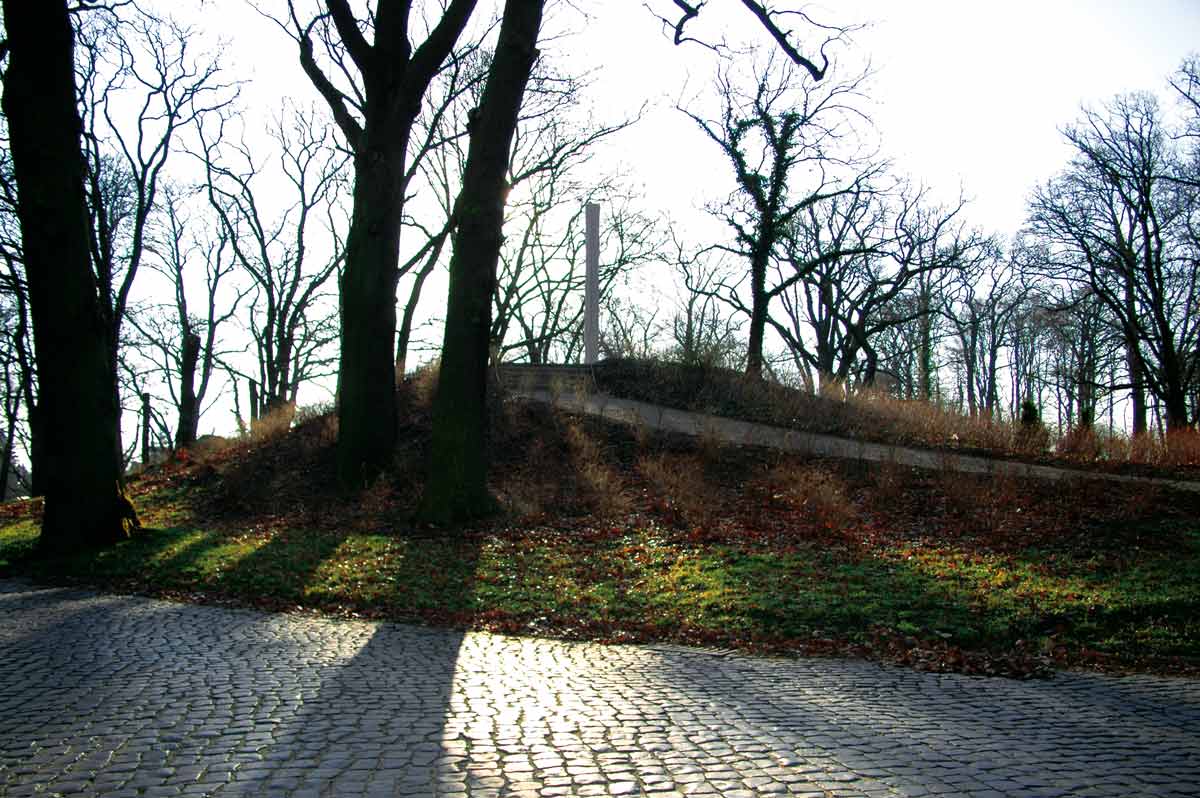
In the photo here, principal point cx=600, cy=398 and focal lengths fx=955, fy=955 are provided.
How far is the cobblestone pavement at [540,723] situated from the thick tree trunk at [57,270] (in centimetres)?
462

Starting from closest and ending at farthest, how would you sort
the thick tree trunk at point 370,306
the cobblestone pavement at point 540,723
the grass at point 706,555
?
the cobblestone pavement at point 540,723 < the grass at point 706,555 < the thick tree trunk at point 370,306

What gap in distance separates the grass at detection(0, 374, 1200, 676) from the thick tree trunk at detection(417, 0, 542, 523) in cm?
62

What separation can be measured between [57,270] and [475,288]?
5.01 m

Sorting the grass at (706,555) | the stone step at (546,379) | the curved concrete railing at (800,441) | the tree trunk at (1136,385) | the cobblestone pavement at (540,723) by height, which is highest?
the tree trunk at (1136,385)

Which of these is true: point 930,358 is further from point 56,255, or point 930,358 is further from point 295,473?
point 56,255

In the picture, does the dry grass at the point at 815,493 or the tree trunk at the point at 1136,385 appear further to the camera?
the tree trunk at the point at 1136,385

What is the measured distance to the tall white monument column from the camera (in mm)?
23969

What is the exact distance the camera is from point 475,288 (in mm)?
12625

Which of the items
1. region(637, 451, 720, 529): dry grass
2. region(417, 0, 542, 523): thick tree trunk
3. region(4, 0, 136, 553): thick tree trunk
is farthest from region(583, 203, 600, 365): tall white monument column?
region(4, 0, 136, 553): thick tree trunk

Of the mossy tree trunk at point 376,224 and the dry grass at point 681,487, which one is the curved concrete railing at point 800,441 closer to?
the dry grass at point 681,487

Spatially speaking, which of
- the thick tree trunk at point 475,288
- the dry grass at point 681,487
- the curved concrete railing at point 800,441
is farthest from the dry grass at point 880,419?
the thick tree trunk at point 475,288

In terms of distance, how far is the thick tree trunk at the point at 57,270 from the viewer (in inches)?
451

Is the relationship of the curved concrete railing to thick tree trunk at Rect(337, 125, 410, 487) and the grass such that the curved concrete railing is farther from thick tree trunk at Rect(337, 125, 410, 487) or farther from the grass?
thick tree trunk at Rect(337, 125, 410, 487)

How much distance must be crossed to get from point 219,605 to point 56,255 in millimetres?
5218
